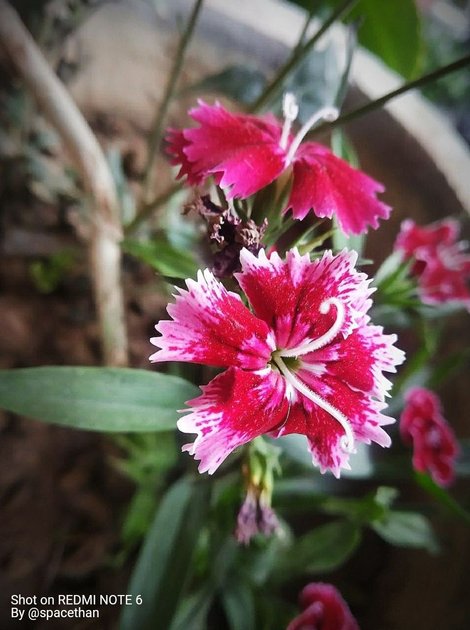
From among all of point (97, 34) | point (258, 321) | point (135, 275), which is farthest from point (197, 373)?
point (97, 34)

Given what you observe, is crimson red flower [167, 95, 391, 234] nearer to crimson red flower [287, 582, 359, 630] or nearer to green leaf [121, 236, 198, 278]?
green leaf [121, 236, 198, 278]

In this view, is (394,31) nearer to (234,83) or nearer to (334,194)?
(234,83)

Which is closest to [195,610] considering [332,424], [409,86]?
[332,424]

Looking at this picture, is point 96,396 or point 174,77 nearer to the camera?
point 96,396

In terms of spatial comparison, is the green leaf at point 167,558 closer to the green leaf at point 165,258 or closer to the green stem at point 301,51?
the green leaf at point 165,258

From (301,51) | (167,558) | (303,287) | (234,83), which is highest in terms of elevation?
(234,83)

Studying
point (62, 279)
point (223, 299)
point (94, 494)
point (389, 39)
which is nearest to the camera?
point (223, 299)

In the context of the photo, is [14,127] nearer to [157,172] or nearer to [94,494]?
[157,172]

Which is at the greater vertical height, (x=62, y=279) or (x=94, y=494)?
(x=62, y=279)
